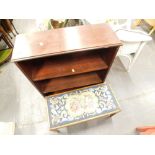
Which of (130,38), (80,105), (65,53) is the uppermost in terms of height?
(65,53)

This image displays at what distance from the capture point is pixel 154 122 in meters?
1.66

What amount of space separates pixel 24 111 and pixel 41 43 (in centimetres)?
106

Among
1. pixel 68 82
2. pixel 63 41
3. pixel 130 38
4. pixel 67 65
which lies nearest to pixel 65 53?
pixel 63 41

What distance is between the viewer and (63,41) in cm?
109

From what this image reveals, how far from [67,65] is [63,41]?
0.29 m

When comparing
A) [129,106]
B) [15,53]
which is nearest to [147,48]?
[129,106]

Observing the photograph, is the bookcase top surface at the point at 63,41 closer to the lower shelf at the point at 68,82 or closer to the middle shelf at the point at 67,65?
the middle shelf at the point at 67,65

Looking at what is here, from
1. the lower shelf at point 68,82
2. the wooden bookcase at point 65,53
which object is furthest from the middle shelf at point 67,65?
the lower shelf at point 68,82

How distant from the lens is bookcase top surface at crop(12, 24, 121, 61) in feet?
3.29

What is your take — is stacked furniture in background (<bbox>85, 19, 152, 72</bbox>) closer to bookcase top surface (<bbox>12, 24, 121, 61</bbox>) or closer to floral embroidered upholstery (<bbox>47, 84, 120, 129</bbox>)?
bookcase top surface (<bbox>12, 24, 121, 61</bbox>)

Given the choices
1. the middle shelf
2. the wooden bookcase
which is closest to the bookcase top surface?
the wooden bookcase

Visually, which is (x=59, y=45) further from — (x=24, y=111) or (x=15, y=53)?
(x=24, y=111)

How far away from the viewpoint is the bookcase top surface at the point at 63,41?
100 centimetres

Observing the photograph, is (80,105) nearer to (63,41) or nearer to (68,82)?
(68,82)
